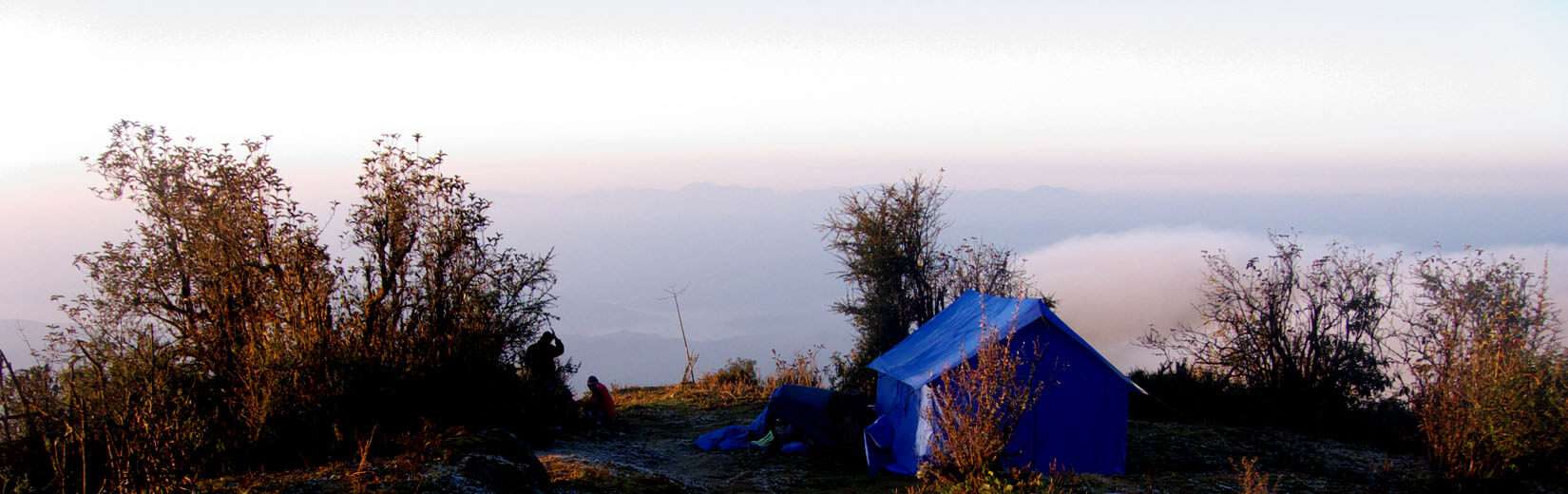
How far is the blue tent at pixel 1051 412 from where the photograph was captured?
12516 millimetres

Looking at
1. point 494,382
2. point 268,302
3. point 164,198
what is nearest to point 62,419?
point 268,302

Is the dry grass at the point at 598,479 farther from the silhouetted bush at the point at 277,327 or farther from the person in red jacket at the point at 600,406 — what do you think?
the person in red jacket at the point at 600,406

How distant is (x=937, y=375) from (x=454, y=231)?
6.48 metres

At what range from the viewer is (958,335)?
46.8 feet

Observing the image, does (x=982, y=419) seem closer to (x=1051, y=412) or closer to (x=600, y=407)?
(x=1051, y=412)

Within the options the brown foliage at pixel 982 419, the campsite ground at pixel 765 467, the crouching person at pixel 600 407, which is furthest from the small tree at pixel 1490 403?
the crouching person at pixel 600 407

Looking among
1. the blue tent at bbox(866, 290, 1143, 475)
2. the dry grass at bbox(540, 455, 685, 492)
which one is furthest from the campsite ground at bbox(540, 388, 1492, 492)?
the blue tent at bbox(866, 290, 1143, 475)

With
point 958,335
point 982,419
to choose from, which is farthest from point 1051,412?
point 982,419

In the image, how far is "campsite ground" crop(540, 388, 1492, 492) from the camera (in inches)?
407

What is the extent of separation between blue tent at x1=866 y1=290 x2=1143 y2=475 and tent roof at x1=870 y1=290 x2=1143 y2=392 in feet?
0.07

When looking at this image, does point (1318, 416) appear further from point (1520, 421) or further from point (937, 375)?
point (937, 375)

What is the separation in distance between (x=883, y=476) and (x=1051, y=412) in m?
2.34

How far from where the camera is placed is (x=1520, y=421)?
442 inches

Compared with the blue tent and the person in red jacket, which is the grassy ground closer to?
the person in red jacket
